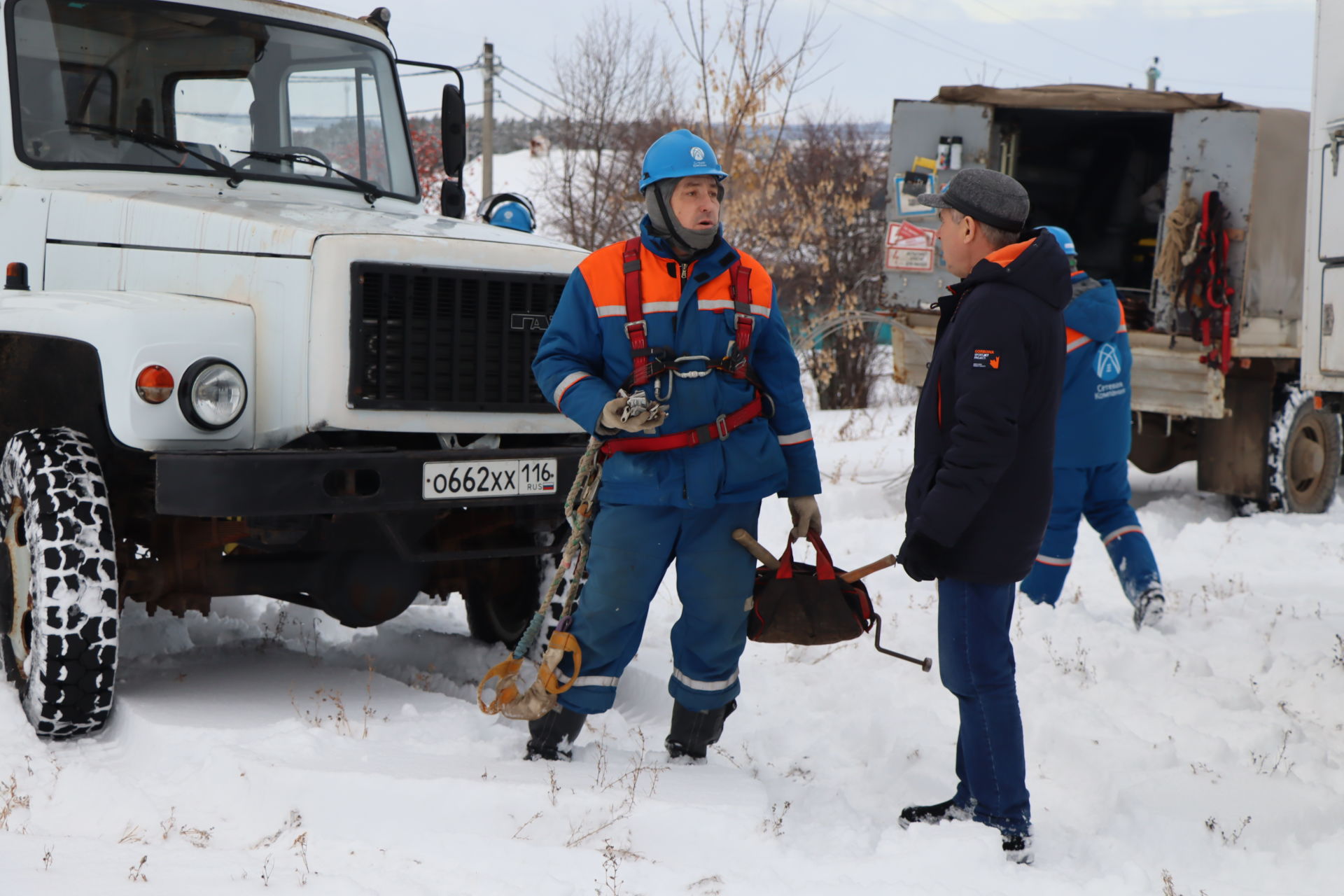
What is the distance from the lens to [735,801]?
→ 3492mm

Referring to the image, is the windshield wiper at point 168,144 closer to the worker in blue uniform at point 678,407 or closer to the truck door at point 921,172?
the worker in blue uniform at point 678,407

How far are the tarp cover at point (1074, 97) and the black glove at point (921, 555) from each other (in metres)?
6.44

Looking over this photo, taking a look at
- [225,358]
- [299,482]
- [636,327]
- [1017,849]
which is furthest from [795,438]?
[225,358]

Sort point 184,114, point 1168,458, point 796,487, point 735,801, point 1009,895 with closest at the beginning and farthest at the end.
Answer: point 1009,895
point 735,801
point 796,487
point 184,114
point 1168,458

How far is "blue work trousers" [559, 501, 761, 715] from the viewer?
3.67 m

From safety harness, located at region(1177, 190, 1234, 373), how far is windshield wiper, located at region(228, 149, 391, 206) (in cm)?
560

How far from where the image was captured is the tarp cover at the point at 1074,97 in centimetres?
855

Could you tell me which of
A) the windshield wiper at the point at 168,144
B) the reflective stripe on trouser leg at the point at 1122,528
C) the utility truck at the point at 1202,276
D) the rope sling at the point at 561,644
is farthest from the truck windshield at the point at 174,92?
the utility truck at the point at 1202,276

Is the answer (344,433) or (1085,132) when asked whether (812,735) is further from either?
(1085,132)

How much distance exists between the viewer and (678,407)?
3.60m

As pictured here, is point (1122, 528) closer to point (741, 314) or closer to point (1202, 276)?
point (741, 314)

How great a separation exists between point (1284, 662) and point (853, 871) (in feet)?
10.0

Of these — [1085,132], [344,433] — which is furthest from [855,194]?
[344,433]

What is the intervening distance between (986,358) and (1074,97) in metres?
6.64
